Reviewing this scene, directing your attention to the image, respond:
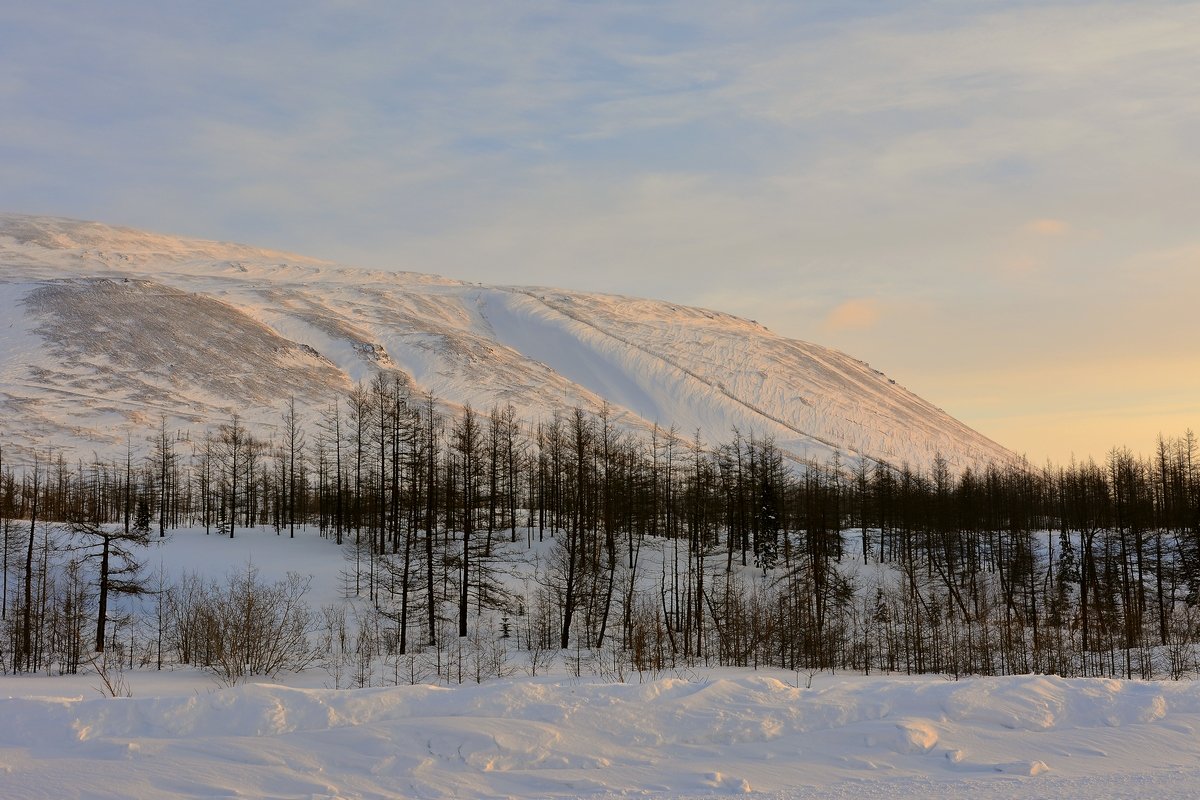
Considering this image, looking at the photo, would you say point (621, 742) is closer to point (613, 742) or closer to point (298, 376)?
point (613, 742)

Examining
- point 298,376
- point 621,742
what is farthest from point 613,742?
point 298,376

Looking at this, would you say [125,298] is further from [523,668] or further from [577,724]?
[577,724]

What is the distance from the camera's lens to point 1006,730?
11.1 metres

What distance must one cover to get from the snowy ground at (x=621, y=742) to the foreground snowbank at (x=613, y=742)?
0.03 meters

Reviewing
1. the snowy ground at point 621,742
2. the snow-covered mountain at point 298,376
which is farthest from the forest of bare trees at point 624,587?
the snow-covered mountain at point 298,376

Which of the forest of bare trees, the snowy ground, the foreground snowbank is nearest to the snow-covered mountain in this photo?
the forest of bare trees

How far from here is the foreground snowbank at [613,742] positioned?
30.5ft

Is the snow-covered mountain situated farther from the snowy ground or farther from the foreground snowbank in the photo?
the snowy ground

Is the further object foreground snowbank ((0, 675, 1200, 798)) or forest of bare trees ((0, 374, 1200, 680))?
forest of bare trees ((0, 374, 1200, 680))

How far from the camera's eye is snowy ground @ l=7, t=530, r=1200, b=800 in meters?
9.26

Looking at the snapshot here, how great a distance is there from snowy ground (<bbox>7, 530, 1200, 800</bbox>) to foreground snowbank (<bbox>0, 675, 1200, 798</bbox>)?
1.1 inches

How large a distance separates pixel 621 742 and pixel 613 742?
110mm

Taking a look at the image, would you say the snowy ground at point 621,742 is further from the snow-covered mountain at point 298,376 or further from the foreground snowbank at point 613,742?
the snow-covered mountain at point 298,376

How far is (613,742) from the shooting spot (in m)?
10.5
